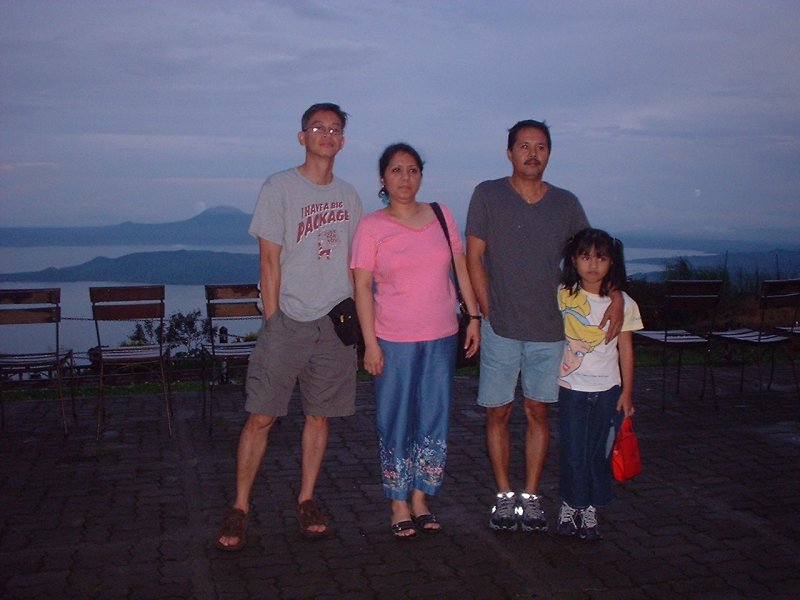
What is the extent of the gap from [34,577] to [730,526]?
3675 mm

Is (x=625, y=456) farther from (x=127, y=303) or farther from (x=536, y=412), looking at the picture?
(x=127, y=303)

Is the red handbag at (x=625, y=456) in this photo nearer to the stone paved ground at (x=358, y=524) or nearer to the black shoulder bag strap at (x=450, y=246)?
the stone paved ground at (x=358, y=524)

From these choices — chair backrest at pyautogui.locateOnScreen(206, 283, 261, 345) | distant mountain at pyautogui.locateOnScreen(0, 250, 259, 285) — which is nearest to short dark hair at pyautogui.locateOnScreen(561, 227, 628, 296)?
chair backrest at pyautogui.locateOnScreen(206, 283, 261, 345)

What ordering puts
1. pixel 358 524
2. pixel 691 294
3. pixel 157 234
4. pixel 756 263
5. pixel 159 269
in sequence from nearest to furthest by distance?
1. pixel 358 524
2. pixel 691 294
3. pixel 756 263
4. pixel 159 269
5. pixel 157 234

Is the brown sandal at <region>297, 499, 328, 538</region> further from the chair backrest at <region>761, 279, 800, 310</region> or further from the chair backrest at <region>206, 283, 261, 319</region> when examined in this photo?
the chair backrest at <region>761, 279, 800, 310</region>

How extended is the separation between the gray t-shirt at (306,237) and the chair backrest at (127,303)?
2.77 m

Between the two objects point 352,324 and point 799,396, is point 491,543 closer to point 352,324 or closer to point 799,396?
point 352,324

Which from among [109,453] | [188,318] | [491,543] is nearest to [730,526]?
[491,543]

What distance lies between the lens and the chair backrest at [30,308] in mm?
6902

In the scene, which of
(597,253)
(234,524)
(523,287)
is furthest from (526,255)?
(234,524)

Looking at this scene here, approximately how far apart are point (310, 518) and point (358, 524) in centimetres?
34

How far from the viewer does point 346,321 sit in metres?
4.50

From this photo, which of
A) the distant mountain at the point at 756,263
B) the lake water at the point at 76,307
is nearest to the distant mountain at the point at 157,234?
the lake water at the point at 76,307

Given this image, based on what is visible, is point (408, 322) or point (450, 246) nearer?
point (408, 322)
